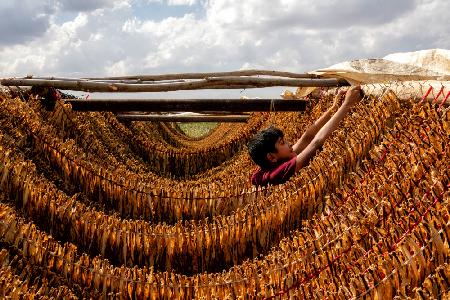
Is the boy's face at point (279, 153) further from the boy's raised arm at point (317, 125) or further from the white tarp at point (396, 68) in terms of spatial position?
the white tarp at point (396, 68)

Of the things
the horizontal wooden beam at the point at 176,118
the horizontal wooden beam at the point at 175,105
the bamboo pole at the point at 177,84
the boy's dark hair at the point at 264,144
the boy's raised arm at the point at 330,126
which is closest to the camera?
the boy's raised arm at the point at 330,126

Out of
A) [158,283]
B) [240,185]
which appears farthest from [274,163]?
[158,283]

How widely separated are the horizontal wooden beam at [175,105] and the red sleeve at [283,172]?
1.30 metres

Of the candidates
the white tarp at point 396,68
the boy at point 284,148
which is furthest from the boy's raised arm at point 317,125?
the white tarp at point 396,68

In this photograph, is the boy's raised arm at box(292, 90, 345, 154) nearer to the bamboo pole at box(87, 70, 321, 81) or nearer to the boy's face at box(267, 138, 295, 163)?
the boy's face at box(267, 138, 295, 163)

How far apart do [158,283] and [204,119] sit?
599cm

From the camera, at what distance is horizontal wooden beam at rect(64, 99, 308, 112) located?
525 cm

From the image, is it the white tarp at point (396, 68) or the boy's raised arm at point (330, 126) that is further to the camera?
the white tarp at point (396, 68)

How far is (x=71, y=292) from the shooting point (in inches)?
105

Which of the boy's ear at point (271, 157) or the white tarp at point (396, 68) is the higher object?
the white tarp at point (396, 68)

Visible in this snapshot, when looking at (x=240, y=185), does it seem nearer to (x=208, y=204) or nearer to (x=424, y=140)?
(x=208, y=204)

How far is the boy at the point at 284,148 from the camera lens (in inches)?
144

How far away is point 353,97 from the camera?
3697 millimetres

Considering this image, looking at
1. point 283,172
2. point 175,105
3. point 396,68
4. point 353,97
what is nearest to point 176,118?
point 175,105
